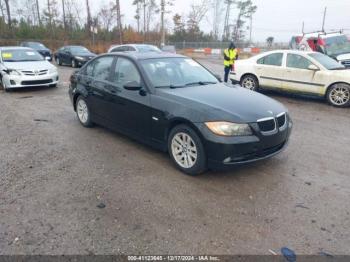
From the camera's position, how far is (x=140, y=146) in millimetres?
5504

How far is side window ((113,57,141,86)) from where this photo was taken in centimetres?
512

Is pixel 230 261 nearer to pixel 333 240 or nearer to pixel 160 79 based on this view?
pixel 333 240

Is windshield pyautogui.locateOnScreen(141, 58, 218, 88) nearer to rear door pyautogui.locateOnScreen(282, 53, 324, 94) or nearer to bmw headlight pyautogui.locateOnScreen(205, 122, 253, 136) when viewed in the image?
bmw headlight pyautogui.locateOnScreen(205, 122, 253, 136)

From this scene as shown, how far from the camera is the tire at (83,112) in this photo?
6407mm

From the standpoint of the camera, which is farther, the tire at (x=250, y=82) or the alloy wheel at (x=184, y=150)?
the tire at (x=250, y=82)

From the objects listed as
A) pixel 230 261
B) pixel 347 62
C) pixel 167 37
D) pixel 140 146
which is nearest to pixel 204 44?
pixel 167 37

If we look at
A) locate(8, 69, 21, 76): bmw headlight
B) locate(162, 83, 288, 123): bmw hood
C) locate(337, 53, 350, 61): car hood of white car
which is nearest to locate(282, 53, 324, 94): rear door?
locate(162, 83, 288, 123): bmw hood

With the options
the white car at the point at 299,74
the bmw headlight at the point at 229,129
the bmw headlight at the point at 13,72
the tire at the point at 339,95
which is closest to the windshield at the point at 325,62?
the white car at the point at 299,74

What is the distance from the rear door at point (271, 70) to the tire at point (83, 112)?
630cm

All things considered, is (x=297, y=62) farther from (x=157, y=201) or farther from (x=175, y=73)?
(x=157, y=201)

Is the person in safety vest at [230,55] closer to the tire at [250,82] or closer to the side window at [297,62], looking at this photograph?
the tire at [250,82]

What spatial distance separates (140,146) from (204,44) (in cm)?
4190

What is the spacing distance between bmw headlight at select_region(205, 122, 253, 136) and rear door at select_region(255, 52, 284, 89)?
661 centimetres

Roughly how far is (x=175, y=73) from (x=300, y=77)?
5632mm
